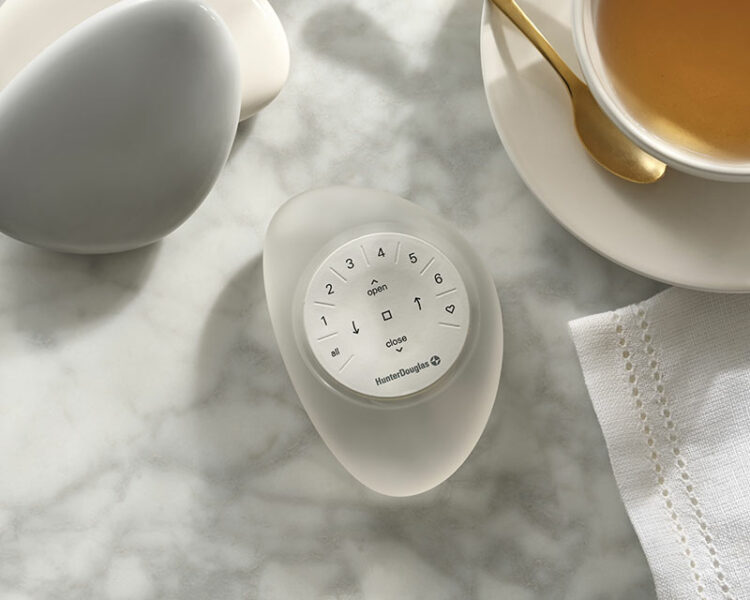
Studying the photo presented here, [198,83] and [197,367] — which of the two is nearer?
[198,83]

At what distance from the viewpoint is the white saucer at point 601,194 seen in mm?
642

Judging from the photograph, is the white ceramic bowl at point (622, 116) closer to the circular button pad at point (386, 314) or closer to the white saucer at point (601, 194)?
the white saucer at point (601, 194)

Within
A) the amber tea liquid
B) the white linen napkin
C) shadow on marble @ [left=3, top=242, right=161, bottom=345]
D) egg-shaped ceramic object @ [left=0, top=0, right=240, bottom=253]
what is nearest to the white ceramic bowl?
the amber tea liquid

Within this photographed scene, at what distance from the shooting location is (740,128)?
639 millimetres

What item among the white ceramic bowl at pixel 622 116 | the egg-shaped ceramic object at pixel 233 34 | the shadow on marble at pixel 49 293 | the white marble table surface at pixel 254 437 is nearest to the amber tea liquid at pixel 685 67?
the white ceramic bowl at pixel 622 116

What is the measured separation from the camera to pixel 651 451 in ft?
2.27

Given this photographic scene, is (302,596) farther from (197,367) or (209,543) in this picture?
(197,367)

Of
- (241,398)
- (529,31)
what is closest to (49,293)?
(241,398)

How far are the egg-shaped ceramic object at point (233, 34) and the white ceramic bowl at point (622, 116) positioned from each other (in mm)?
217

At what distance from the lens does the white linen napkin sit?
0.67 metres

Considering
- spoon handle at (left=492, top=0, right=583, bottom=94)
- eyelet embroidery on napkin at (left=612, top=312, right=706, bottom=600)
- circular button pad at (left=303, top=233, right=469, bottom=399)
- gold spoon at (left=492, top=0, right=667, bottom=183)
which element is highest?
spoon handle at (left=492, top=0, right=583, bottom=94)

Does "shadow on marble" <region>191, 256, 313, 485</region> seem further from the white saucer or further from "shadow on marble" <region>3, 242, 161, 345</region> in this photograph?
the white saucer

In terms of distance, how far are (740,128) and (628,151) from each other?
7 cm

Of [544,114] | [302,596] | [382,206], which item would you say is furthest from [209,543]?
[544,114]
